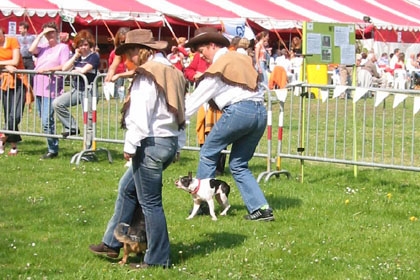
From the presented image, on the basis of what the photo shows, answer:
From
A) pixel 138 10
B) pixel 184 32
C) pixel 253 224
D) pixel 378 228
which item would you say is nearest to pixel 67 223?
pixel 253 224

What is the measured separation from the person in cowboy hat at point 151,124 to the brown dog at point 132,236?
0.13 metres

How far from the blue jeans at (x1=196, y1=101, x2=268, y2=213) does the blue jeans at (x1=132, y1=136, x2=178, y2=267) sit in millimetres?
1549

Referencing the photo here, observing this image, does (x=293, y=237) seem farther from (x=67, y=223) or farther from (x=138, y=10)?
(x=138, y=10)

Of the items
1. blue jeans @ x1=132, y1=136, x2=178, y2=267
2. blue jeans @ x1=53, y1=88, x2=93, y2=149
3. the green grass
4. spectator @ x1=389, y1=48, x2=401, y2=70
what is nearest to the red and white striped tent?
spectator @ x1=389, y1=48, x2=401, y2=70

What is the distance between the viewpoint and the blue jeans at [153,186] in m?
6.50

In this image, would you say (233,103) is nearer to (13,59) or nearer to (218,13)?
(13,59)

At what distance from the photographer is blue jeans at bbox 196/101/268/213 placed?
8.13 m

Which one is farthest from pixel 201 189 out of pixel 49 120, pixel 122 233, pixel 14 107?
pixel 14 107

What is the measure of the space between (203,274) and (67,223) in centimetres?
212

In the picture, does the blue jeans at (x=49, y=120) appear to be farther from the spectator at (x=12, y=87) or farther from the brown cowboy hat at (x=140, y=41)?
the brown cowboy hat at (x=140, y=41)

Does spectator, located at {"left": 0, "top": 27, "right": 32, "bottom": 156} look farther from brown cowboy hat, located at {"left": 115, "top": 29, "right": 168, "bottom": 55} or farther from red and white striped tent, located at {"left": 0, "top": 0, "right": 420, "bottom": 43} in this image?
red and white striped tent, located at {"left": 0, "top": 0, "right": 420, "bottom": 43}

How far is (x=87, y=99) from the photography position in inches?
477

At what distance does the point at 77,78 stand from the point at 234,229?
4.92 m

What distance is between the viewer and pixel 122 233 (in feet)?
22.2
